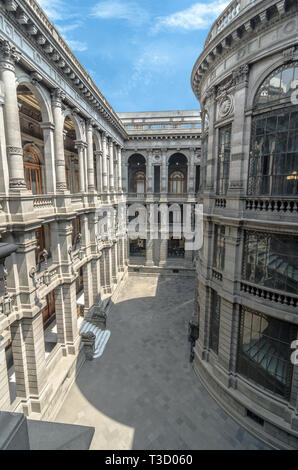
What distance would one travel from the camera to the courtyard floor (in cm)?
1173

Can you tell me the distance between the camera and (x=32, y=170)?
19641mm

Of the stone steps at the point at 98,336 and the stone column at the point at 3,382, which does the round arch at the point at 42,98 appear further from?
the stone steps at the point at 98,336

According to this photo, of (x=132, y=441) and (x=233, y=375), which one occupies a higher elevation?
(x=233, y=375)

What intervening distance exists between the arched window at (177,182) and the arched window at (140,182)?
423 centimetres

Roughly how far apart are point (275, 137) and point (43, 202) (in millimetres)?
12515

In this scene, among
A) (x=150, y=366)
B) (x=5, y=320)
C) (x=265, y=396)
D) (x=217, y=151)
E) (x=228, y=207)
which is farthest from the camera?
(x=150, y=366)

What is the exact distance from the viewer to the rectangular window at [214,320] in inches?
571

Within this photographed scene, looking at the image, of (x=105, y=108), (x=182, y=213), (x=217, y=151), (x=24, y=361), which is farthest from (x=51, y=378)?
(x=182, y=213)

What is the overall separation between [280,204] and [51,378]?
51.7ft

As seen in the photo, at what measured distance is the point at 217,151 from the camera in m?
14.2

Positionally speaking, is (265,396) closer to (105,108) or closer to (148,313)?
(148,313)

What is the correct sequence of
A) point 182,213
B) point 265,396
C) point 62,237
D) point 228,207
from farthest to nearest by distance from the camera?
point 182,213
point 62,237
point 228,207
point 265,396

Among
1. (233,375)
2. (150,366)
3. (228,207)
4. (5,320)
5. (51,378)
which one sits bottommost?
(150,366)

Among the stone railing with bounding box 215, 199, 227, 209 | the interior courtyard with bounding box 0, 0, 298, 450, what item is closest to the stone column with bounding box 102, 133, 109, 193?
the interior courtyard with bounding box 0, 0, 298, 450
